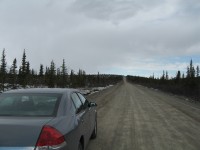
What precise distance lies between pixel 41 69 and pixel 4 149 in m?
156

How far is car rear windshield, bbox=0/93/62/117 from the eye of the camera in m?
5.88

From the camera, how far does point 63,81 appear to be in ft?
406

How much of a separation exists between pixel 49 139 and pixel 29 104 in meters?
1.43

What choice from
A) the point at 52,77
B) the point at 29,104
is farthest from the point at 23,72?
the point at 29,104

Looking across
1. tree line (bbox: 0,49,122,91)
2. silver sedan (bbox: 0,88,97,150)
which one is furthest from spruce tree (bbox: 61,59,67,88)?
silver sedan (bbox: 0,88,97,150)

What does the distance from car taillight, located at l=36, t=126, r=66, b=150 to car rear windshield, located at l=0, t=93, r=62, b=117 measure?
2.35 feet

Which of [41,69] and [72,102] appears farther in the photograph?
[41,69]

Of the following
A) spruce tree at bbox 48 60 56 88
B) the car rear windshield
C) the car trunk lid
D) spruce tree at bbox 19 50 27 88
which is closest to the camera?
the car trunk lid

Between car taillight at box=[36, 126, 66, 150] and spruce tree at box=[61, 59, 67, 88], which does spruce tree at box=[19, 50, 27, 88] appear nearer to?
spruce tree at box=[61, 59, 67, 88]

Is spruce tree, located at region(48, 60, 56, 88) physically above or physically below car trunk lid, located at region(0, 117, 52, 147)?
above

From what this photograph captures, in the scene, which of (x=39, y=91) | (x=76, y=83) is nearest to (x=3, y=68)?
(x=76, y=83)

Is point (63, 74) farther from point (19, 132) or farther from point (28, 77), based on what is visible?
point (19, 132)

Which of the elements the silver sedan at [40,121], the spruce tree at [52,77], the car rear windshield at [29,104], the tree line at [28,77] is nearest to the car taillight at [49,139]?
the silver sedan at [40,121]

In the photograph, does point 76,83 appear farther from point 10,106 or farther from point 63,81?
point 10,106
